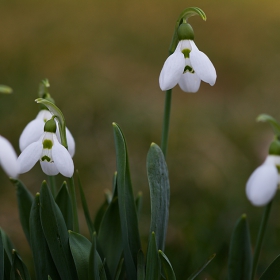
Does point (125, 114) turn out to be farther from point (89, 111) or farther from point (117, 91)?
point (117, 91)

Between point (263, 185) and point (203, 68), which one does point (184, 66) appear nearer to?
point (203, 68)

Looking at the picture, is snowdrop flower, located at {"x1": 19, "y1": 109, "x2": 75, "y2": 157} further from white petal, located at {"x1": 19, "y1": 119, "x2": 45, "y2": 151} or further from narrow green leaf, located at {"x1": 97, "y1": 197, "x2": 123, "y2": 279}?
narrow green leaf, located at {"x1": 97, "y1": 197, "x2": 123, "y2": 279}

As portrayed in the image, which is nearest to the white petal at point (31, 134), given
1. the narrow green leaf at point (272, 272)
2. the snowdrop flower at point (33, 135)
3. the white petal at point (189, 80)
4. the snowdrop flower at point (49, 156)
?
the snowdrop flower at point (33, 135)

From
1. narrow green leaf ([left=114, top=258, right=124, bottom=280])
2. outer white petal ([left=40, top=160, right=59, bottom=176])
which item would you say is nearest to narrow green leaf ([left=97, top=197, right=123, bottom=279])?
narrow green leaf ([left=114, top=258, right=124, bottom=280])

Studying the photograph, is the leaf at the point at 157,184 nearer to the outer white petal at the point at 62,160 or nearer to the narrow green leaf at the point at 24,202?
the outer white petal at the point at 62,160

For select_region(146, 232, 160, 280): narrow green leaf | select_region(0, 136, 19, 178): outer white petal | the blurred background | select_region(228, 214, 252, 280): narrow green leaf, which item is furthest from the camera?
the blurred background

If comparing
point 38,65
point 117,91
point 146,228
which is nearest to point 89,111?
point 117,91
